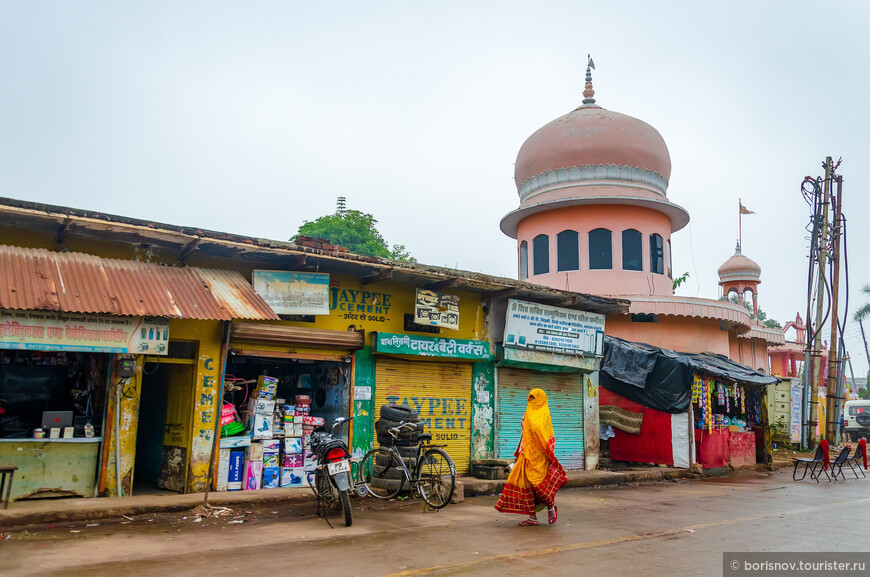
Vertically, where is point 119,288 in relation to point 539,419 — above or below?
above

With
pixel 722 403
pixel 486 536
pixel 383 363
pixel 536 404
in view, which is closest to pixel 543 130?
pixel 722 403

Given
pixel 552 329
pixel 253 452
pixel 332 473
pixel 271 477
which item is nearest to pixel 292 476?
pixel 271 477

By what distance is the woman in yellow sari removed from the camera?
8.18 meters

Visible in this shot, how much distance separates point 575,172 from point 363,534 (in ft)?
54.5

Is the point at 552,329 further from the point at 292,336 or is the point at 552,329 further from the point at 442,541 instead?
the point at 442,541

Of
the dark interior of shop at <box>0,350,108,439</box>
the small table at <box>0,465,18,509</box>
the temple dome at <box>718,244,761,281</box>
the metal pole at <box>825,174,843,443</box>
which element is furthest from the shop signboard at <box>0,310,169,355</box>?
the temple dome at <box>718,244,761,281</box>

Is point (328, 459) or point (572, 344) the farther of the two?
point (572, 344)

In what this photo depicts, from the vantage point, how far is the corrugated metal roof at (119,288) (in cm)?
761

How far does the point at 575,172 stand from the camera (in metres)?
21.9

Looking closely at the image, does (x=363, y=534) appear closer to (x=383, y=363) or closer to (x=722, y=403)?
(x=383, y=363)

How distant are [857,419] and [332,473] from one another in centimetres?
3834

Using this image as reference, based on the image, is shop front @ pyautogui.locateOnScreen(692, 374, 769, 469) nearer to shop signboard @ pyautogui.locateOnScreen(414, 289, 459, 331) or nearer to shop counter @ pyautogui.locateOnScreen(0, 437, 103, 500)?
shop signboard @ pyautogui.locateOnScreen(414, 289, 459, 331)

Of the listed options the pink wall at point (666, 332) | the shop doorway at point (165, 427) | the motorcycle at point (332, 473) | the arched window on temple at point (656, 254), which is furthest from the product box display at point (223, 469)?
the arched window on temple at point (656, 254)

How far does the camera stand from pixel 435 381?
12141mm
